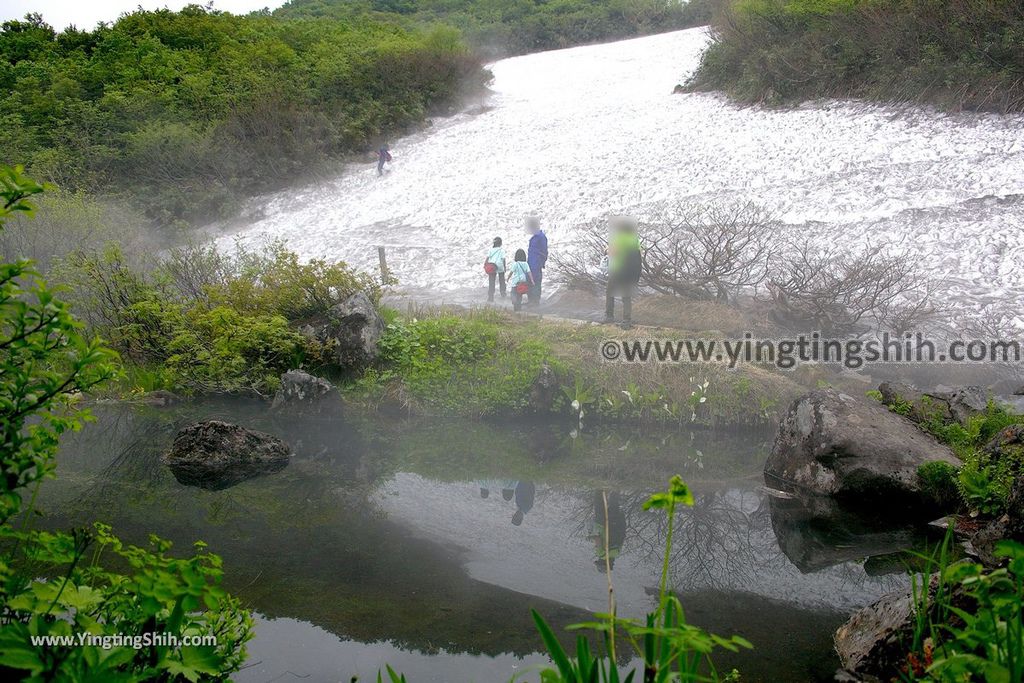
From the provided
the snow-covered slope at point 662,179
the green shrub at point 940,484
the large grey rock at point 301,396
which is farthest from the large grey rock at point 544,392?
the snow-covered slope at point 662,179

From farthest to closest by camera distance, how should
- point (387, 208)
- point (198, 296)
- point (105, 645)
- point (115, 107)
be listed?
1. point (115, 107)
2. point (387, 208)
3. point (198, 296)
4. point (105, 645)

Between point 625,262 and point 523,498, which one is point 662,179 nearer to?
point 625,262

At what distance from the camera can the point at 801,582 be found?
20.9 feet

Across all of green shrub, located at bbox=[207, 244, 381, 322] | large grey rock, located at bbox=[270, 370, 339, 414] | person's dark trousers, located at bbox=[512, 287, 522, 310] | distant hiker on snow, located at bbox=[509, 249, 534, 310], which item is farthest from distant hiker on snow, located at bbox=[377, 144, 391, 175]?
large grey rock, located at bbox=[270, 370, 339, 414]

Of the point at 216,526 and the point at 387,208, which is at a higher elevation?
the point at 387,208

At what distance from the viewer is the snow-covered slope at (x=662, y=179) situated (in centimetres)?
1602

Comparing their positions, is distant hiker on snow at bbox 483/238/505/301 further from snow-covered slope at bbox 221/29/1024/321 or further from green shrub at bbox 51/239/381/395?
green shrub at bbox 51/239/381/395

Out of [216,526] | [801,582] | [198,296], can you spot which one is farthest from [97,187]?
[801,582]

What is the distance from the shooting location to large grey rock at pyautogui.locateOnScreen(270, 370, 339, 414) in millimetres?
11516

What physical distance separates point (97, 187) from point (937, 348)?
23.0m

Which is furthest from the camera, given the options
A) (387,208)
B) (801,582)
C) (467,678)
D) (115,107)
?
(115,107)

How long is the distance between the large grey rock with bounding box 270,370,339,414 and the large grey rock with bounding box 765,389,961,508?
648 centimetres

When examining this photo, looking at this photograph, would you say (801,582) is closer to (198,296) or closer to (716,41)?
(198,296)

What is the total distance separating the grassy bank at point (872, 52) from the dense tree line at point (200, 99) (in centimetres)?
1135
